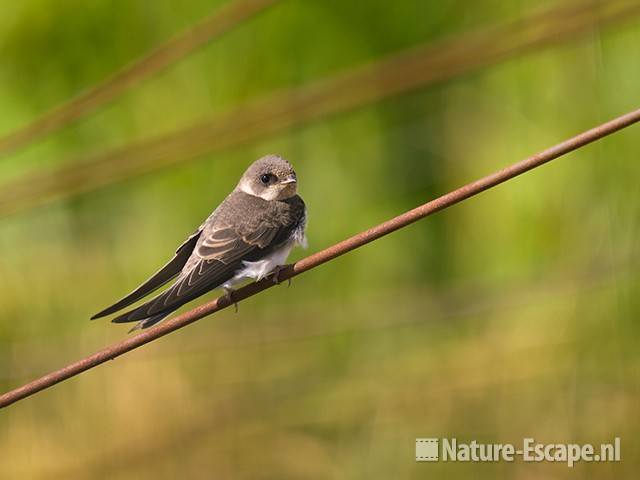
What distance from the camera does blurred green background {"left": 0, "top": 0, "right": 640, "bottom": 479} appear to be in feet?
7.07

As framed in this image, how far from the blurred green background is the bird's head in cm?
19

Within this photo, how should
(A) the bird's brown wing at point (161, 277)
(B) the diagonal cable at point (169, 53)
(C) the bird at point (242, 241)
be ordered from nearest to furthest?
1. (A) the bird's brown wing at point (161, 277)
2. (C) the bird at point (242, 241)
3. (B) the diagonal cable at point (169, 53)

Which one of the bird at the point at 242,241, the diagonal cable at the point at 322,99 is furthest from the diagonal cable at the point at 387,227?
the diagonal cable at the point at 322,99

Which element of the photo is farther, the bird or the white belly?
the white belly

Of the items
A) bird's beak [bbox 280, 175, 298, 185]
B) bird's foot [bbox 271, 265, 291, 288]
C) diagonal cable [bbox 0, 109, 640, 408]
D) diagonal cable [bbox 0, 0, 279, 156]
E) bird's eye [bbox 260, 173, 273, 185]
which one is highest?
diagonal cable [bbox 0, 0, 279, 156]

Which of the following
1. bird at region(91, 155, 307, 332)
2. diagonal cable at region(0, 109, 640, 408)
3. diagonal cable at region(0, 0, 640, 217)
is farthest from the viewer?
diagonal cable at region(0, 0, 640, 217)

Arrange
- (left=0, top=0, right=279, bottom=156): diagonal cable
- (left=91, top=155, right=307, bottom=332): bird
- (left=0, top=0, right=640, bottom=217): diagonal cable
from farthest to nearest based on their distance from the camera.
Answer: (left=0, top=0, right=640, bottom=217): diagonal cable
(left=0, top=0, right=279, bottom=156): diagonal cable
(left=91, top=155, right=307, bottom=332): bird

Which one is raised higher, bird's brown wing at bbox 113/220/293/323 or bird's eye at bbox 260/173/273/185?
bird's eye at bbox 260/173/273/185

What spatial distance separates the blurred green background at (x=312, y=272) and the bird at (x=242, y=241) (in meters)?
0.20

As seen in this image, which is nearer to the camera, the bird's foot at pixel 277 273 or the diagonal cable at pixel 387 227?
the diagonal cable at pixel 387 227

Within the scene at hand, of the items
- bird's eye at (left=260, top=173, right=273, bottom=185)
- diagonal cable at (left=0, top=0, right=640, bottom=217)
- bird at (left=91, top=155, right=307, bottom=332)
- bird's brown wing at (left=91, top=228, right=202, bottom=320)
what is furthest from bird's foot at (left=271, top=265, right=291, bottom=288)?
diagonal cable at (left=0, top=0, right=640, bottom=217)

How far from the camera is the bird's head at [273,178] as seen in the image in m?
2.13

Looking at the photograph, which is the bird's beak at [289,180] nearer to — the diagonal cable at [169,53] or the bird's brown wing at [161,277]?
the bird's brown wing at [161,277]

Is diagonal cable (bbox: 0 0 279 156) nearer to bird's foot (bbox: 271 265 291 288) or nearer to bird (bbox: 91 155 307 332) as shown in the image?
bird (bbox: 91 155 307 332)
